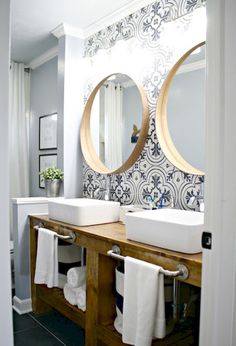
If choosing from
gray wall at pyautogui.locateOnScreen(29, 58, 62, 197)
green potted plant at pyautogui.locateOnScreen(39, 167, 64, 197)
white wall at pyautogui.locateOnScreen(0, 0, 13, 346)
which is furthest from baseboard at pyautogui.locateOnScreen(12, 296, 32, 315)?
white wall at pyautogui.locateOnScreen(0, 0, 13, 346)

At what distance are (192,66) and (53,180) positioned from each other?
154 centimetres

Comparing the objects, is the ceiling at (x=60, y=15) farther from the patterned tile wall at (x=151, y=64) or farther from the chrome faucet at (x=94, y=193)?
the chrome faucet at (x=94, y=193)

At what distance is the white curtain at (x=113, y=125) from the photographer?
2314 millimetres

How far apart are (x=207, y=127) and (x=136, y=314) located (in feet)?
3.20

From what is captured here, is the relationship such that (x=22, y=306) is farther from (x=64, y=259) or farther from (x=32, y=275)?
(x=64, y=259)

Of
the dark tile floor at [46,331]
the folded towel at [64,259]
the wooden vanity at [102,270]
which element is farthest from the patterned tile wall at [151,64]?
the dark tile floor at [46,331]

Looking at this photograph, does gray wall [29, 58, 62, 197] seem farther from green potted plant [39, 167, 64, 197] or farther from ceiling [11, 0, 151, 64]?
green potted plant [39, 167, 64, 197]

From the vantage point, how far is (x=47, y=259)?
2.07 metres

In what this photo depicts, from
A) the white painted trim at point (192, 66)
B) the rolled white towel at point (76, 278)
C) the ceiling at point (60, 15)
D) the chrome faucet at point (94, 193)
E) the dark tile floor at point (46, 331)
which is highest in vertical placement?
the ceiling at point (60, 15)

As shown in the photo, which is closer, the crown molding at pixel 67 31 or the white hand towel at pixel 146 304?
the white hand towel at pixel 146 304

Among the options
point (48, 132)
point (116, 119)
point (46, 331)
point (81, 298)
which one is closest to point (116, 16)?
point (116, 119)

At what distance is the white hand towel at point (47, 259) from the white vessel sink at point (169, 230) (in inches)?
28.0

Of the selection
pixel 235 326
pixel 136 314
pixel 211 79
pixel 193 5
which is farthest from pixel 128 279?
pixel 193 5

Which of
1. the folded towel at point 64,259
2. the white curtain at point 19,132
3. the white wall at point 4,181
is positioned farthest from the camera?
the white curtain at point 19,132
